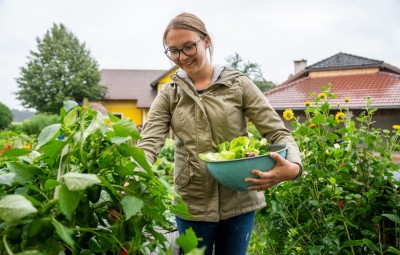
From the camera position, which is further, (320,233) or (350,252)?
(320,233)

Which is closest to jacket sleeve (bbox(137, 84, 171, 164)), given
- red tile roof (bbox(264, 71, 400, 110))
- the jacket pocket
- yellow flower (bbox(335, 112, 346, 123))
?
the jacket pocket

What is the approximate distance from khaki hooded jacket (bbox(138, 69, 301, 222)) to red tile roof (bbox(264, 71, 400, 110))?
460 inches

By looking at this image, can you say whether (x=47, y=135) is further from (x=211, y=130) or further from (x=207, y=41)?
(x=207, y=41)

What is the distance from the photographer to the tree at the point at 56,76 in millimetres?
26516

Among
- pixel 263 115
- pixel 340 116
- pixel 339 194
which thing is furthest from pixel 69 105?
pixel 340 116

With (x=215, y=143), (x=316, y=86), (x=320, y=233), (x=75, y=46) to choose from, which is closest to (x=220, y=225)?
(x=215, y=143)

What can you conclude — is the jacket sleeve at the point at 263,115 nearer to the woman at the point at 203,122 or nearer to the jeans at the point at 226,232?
the woman at the point at 203,122

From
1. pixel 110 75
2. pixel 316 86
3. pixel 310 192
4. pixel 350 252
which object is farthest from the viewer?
pixel 110 75

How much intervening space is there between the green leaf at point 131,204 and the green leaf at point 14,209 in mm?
144

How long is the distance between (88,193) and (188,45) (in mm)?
842

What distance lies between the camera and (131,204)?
582 mm

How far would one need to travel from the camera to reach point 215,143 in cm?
137

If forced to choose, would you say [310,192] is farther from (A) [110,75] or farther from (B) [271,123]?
(A) [110,75]

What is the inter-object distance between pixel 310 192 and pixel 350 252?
13.9 inches
